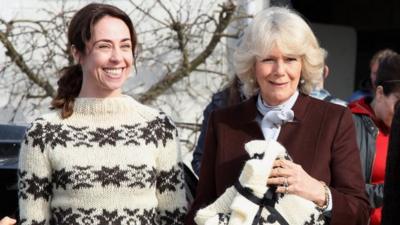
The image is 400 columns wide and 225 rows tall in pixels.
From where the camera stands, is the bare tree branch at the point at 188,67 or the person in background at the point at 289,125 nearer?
the person in background at the point at 289,125

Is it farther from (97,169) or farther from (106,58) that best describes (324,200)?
(106,58)

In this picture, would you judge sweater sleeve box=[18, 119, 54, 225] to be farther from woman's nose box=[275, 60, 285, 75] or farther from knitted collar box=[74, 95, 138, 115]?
woman's nose box=[275, 60, 285, 75]

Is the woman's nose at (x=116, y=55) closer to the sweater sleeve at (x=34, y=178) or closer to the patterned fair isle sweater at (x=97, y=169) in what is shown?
the patterned fair isle sweater at (x=97, y=169)

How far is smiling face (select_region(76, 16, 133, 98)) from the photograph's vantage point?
3.34 m

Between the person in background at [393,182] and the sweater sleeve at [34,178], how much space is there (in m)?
1.27

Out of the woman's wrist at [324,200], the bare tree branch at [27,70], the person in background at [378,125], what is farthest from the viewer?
the bare tree branch at [27,70]

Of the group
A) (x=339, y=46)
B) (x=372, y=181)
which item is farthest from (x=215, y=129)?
(x=339, y=46)

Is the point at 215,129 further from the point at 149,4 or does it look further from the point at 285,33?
the point at 149,4

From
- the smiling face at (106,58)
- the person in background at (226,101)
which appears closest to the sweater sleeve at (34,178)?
the smiling face at (106,58)

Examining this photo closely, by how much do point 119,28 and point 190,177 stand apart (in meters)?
1.00

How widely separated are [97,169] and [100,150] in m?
0.08

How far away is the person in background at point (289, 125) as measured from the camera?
3205mm

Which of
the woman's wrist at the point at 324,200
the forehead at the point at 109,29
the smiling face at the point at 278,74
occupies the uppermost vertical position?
the forehead at the point at 109,29

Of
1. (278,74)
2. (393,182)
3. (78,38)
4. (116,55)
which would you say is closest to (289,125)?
(278,74)
